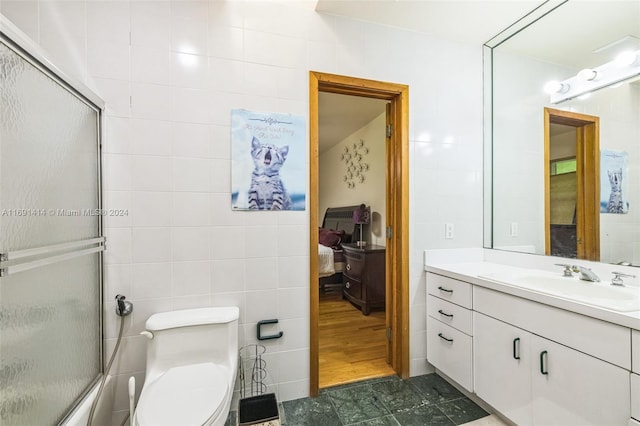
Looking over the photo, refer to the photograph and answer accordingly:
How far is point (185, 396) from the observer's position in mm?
1181

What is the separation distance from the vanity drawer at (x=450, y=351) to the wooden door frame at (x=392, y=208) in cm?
19

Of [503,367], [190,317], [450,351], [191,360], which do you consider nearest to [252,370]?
[191,360]

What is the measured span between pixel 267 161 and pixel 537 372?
181 centimetres

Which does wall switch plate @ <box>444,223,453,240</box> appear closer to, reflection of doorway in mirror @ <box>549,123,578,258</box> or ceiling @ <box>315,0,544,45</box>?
reflection of doorway in mirror @ <box>549,123,578,258</box>

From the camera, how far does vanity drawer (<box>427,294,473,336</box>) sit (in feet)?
5.58

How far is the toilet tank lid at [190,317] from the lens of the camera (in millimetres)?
→ 1409

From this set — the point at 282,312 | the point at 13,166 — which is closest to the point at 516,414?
the point at 282,312

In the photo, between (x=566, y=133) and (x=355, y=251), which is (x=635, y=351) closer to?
(x=566, y=133)

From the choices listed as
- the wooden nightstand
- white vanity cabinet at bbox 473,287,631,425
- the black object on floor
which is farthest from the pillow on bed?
the black object on floor

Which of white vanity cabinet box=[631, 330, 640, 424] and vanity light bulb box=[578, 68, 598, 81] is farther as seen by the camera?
vanity light bulb box=[578, 68, 598, 81]

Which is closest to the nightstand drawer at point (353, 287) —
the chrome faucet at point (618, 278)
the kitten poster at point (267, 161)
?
the kitten poster at point (267, 161)

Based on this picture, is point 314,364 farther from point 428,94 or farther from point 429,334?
point 428,94

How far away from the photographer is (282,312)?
1740 millimetres

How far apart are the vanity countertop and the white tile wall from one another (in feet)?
3.31
